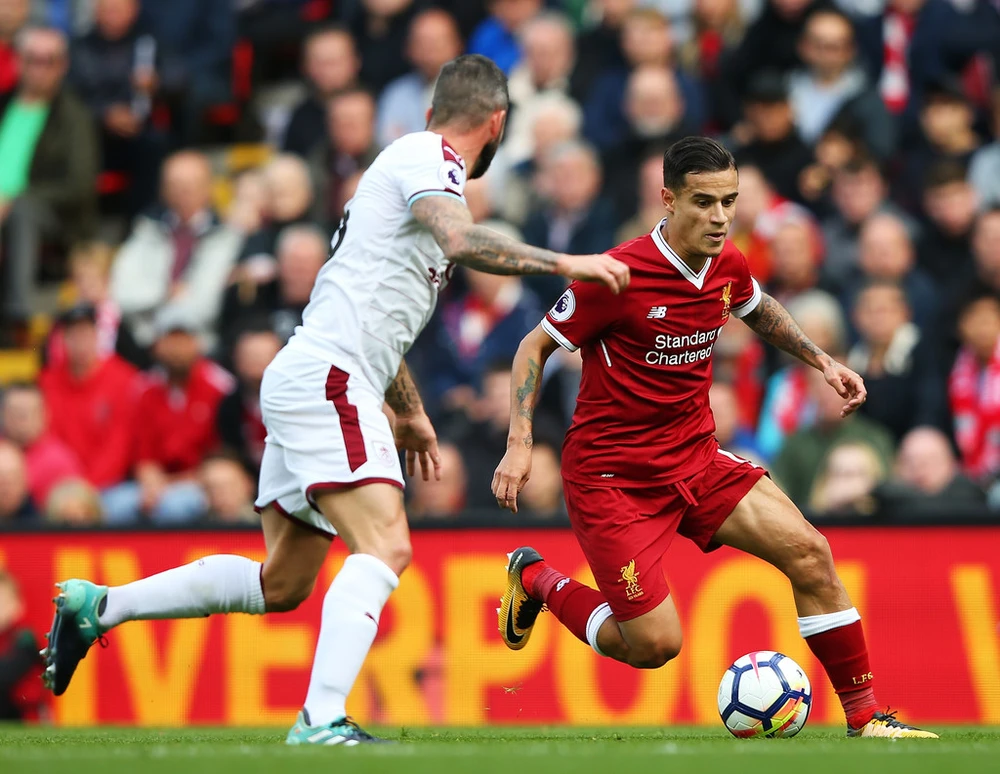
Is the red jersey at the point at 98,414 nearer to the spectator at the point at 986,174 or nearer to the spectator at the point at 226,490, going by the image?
the spectator at the point at 226,490

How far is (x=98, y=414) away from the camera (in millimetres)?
11578

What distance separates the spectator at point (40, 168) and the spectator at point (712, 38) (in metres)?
5.11

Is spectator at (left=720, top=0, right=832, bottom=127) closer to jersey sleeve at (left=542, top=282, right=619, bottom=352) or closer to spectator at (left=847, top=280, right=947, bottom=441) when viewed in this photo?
spectator at (left=847, top=280, right=947, bottom=441)

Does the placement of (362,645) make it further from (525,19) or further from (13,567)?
(525,19)

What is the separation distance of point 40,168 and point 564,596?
26.8ft

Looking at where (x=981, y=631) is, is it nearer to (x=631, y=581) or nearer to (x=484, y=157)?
(x=631, y=581)

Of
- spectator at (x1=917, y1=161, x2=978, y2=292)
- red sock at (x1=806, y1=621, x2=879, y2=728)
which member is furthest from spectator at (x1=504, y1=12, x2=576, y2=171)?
red sock at (x1=806, y1=621, x2=879, y2=728)

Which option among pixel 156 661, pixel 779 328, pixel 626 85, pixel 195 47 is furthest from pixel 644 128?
pixel 156 661

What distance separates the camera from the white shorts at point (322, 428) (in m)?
5.99

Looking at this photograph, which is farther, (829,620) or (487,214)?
(487,214)

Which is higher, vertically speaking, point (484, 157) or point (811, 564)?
point (484, 157)

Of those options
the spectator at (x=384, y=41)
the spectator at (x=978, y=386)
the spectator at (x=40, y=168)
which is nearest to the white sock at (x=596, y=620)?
the spectator at (x=978, y=386)

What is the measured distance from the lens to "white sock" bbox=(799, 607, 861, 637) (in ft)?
21.7

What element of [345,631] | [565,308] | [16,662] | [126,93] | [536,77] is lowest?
[345,631]
